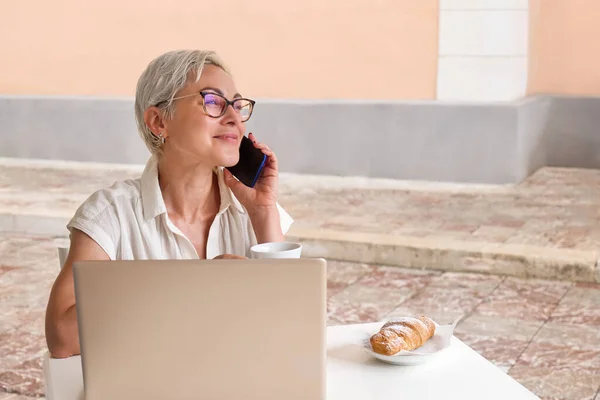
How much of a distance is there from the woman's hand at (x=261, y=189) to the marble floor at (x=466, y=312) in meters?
1.63

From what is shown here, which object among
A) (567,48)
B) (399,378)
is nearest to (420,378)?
(399,378)

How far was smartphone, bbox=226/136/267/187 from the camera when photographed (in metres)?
2.54

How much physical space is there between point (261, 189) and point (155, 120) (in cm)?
36

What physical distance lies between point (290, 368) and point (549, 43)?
27.2 feet

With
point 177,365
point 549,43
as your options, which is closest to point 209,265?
point 177,365

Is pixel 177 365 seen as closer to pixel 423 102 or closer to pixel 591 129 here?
pixel 423 102

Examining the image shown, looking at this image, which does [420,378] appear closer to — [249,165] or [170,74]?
[249,165]

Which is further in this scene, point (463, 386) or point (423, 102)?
point (423, 102)

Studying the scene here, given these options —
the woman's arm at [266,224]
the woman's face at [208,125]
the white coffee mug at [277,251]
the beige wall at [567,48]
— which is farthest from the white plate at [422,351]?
the beige wall at [567,48]

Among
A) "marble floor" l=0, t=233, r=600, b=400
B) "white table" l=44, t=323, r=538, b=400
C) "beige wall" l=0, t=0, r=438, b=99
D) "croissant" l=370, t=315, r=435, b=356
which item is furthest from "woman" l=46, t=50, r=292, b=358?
"beige wall" l=0, t=0, r=438, b=99

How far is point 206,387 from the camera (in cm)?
154

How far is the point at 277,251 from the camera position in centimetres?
198

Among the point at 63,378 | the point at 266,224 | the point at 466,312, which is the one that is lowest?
the point at 466,312

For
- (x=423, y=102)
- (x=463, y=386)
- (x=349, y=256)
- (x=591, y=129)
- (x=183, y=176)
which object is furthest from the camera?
(x=591, y=129)
